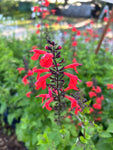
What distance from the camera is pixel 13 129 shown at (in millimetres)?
3670

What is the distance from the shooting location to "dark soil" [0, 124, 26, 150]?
10.9ft

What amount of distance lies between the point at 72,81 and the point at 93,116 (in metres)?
1.27

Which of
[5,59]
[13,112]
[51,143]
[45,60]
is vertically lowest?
[13,112]

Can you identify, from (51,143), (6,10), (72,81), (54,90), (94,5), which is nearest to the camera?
(72,81)

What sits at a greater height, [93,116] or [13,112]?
[93,116]

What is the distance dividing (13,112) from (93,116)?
1687mm

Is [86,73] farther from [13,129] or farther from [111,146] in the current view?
[13,129]

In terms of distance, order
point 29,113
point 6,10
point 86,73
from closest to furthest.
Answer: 1. point 29,113
2. point 86,73
3. point 6,10

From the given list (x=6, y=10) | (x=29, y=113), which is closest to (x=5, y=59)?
(x=29, y=113)

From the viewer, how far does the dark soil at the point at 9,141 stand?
3319mm

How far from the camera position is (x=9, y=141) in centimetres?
344

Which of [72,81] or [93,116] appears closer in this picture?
[72,81]

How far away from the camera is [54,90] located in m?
1.41

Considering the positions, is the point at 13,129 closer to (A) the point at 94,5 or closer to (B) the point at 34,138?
(B) the point at 34,138
